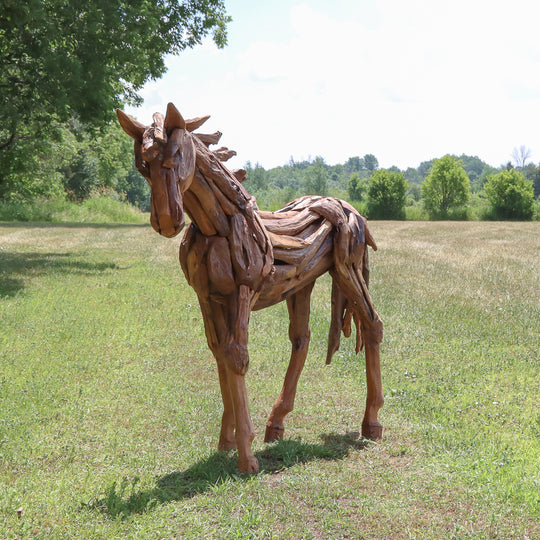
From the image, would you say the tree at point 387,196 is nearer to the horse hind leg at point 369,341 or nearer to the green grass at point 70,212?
the green grass at point 70,212

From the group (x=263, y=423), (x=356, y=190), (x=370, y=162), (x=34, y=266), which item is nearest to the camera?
(x=263, y=423)

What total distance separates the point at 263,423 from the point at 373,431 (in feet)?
3.64

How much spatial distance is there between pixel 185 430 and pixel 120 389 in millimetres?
1666

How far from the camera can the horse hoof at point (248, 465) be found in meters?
4.00

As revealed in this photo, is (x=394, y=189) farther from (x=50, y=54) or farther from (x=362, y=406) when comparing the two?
(x=362, y=406)

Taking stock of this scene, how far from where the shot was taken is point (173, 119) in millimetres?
3365

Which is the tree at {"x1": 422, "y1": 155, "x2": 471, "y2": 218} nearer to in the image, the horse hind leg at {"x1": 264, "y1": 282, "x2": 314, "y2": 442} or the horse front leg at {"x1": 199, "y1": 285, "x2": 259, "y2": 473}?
the horse hind leg at {"x1": 264, "y1": 282, "x2": 314, "y2": 442}

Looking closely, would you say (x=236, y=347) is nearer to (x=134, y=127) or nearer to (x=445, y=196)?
(x=134, y=127)

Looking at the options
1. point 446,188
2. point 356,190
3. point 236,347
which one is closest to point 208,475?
point 236,347

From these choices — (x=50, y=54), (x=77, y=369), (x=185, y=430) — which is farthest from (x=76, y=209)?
(x=185, y=430)

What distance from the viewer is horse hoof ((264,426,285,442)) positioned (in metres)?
4.84

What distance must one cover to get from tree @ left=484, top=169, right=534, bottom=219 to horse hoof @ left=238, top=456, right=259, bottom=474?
3605 cm

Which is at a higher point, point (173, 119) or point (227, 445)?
point (173, 119)

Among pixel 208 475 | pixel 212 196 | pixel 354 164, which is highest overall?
pixel 354 164
